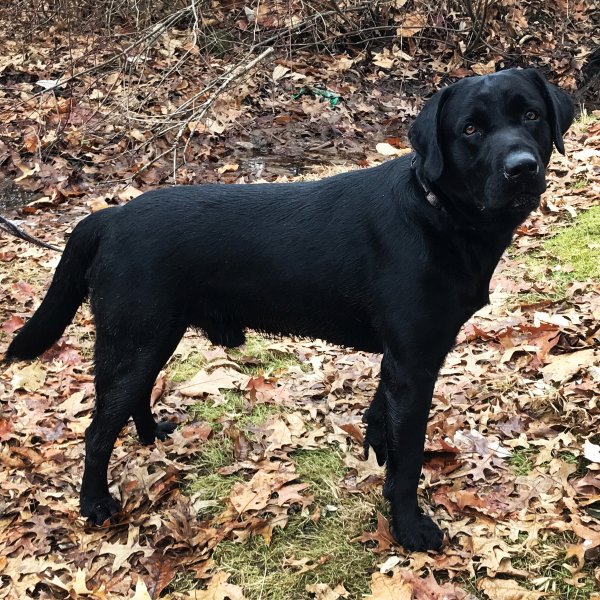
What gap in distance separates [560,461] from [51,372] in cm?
342

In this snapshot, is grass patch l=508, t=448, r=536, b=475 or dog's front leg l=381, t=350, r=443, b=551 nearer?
dog's front leg l=381, t=350, r=443, b=551

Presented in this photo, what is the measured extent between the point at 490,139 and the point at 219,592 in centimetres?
227

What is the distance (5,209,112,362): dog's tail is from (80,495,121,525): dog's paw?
801 millimetres

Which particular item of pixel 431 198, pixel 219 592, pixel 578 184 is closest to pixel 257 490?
pixel 219 592

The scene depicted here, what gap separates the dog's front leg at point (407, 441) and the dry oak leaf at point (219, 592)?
774 millimetres

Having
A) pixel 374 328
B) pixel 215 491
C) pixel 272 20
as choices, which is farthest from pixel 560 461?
pixel 272 20

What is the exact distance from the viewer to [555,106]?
10.0ft

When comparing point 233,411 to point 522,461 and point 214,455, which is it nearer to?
point 214,455

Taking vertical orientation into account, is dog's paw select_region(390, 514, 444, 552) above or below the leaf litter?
above

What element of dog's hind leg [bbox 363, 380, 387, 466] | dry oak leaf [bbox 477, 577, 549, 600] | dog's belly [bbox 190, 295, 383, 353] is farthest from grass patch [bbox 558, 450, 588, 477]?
dog's belly [bbox 190, 295, 383, 353]

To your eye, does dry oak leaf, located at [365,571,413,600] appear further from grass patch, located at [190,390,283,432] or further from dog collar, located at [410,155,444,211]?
dog collar, located at [410,155,444,211]

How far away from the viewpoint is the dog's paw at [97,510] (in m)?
3.54

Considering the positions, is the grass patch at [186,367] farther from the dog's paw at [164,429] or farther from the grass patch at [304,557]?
the grass patch at [304,557]

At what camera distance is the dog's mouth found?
110 inches
